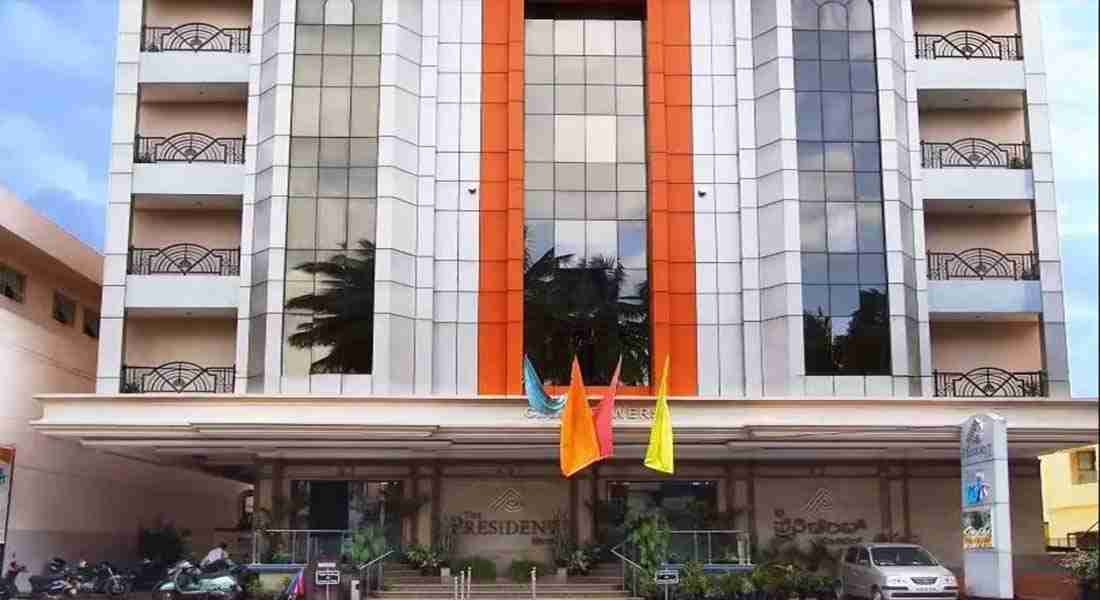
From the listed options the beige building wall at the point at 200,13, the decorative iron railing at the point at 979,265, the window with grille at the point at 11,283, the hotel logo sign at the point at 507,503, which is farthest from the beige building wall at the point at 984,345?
the window with grille at the point at 11,283

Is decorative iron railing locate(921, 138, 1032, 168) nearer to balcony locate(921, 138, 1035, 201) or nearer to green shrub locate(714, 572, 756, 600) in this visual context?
balcony locate(921, 138, 1035, 201)

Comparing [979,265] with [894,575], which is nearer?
[894,575]

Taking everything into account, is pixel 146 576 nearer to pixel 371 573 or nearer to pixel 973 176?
pixel 371 573

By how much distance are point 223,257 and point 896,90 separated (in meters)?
19.0

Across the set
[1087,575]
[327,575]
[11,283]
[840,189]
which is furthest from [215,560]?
[1087,575]

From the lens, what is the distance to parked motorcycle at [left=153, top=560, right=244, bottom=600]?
90.1ft

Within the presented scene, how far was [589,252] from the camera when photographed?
108ft

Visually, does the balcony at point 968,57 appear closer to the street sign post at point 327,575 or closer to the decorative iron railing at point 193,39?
Result: the decorative iron railing at point 193,39

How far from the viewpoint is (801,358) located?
31281 mm

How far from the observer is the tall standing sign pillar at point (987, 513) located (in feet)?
80.2

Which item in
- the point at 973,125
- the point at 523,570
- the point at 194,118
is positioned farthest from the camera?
the point at 973,125

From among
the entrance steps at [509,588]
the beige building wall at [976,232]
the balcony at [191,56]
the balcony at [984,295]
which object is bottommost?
the entrance steps at [509,588]

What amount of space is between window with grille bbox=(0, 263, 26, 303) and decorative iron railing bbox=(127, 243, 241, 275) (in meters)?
4.55

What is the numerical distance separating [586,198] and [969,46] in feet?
39.6
